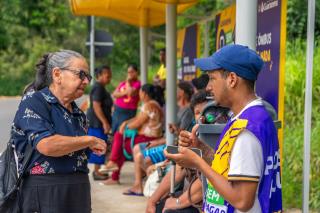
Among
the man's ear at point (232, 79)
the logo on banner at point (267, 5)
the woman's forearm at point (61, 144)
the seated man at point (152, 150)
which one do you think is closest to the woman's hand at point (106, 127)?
the seated man at point (152, 150)

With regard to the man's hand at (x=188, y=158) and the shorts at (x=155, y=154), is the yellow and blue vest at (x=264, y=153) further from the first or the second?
the shorts at (x=155, y=154)

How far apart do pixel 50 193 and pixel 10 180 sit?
0.27m

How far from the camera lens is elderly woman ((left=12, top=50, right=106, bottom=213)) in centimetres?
304

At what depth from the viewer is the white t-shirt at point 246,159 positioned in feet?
7.15

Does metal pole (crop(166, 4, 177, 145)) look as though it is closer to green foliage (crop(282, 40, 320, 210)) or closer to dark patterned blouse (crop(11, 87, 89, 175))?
green foliage (crop(282, 40, 320, 210))

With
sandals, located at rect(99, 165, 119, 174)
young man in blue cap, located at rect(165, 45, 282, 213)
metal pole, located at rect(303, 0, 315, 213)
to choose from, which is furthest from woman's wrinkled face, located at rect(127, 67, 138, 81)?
young man in blue cap, located at rect(165, 45, 282, 213)

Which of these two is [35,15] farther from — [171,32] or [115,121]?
[171,32]

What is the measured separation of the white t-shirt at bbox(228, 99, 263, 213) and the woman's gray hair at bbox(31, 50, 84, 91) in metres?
1.39

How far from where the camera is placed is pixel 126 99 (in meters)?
8.97

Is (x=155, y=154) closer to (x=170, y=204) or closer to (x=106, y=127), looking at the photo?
(x=106, y=127)

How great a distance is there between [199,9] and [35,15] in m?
16.3

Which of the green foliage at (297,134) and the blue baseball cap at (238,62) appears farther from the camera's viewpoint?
the green foliage at (297,134)

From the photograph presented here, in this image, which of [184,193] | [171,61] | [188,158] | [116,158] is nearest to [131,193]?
[116,158]

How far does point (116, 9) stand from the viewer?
908 cm
